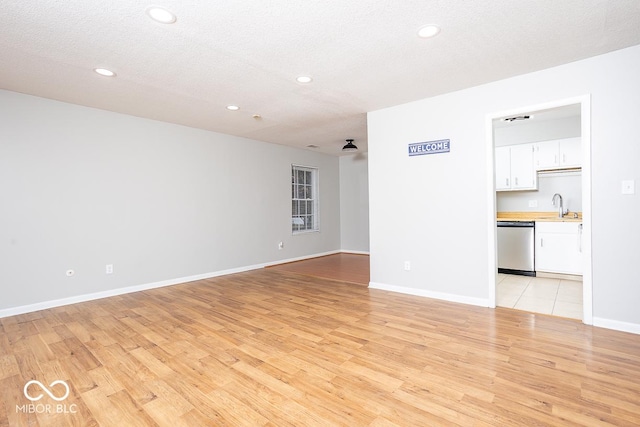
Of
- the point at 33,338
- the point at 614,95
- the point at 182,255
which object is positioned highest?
the point at 614,95

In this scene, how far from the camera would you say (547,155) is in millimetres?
4875

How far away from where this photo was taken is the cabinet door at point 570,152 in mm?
4598

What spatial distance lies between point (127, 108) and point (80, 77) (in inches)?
40.6

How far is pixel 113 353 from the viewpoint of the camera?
2463mm

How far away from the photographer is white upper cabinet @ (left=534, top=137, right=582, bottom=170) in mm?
4621

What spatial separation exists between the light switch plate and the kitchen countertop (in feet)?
6.84

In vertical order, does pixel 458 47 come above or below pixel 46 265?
above

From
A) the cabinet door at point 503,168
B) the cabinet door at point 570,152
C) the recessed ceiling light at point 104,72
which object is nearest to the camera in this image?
the recessed ceiling light at point 104,72

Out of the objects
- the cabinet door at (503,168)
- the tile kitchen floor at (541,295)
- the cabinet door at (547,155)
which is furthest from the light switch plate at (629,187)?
the cabinet door at (503,168)

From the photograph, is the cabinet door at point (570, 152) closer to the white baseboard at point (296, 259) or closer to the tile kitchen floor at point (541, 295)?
the tile kitchen floor at point (541, 295)

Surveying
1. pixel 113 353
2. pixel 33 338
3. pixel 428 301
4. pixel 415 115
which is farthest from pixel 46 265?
pixel 415 115

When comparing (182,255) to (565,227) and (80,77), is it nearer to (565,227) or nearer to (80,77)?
(80,77)

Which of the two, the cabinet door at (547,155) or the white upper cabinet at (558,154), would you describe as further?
the cabinet door at (547,155)

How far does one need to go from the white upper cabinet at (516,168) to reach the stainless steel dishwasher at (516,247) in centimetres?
68
